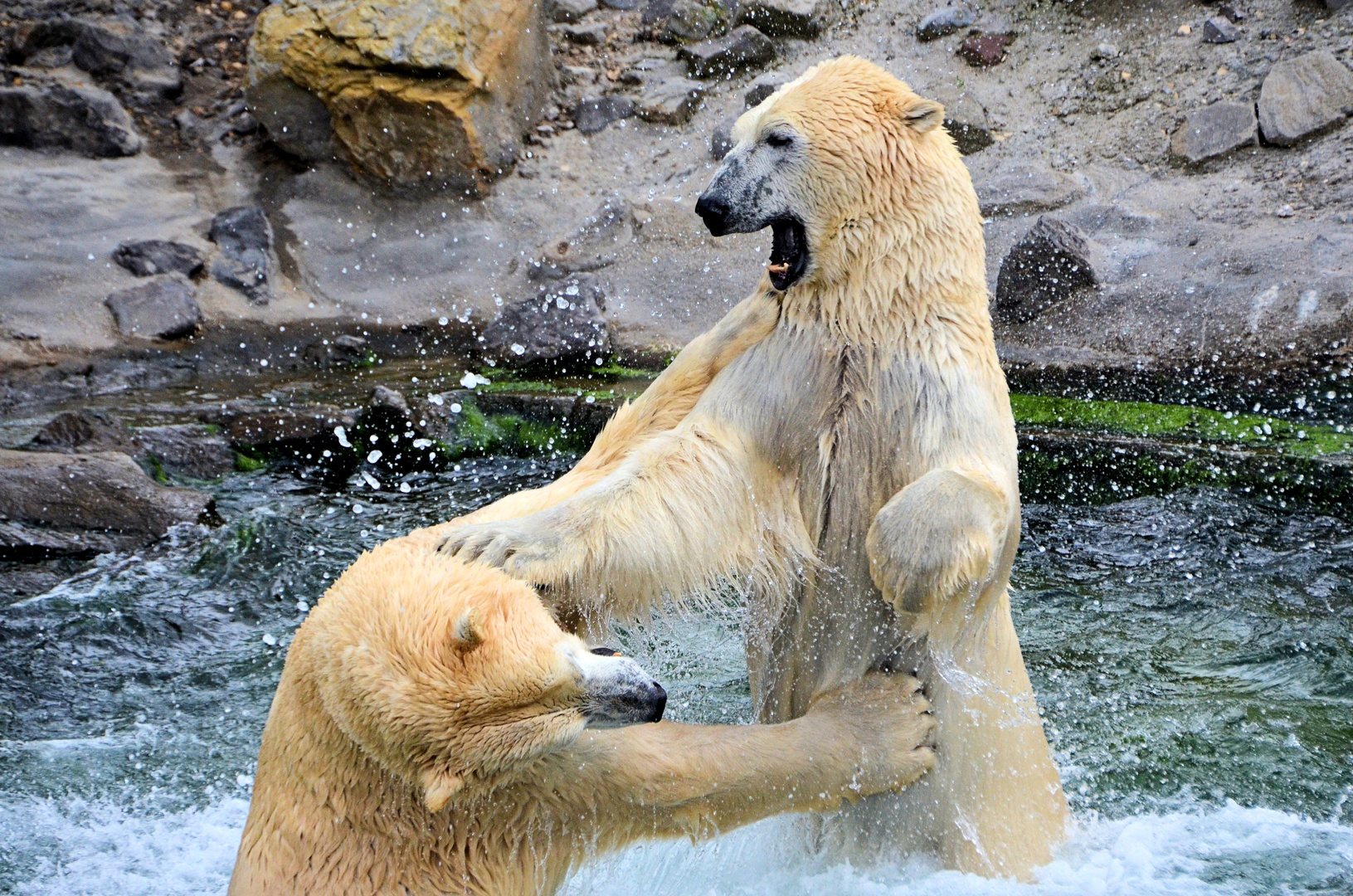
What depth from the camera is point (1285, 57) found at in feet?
30.2

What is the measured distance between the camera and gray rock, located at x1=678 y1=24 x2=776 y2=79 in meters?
11.0

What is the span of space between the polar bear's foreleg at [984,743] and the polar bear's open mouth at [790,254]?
2.06 ft

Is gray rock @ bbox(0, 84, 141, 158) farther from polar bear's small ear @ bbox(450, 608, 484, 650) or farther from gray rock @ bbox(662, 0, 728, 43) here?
polar bear's small ear @ bbox(450, 608, 484, 650)

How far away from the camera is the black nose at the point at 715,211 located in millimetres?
3094

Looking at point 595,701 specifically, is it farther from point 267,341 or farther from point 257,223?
point 257,223

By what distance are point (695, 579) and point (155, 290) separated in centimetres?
741

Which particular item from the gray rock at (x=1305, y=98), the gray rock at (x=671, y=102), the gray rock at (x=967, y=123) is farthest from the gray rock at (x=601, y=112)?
the gray rock at (x=1305, y=98)

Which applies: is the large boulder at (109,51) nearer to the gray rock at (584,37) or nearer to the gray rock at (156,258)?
the gray rock at (156,258)

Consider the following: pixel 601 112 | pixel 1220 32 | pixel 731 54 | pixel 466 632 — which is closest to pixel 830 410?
pixel 466 632

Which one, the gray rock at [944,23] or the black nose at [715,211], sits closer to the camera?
the black nose at [715,211]

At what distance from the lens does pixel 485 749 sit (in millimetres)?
2461

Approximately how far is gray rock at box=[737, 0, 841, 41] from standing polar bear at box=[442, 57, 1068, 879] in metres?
8.38

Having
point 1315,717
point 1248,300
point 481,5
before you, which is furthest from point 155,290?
point 1315,717

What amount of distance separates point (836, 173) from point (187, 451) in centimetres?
500
